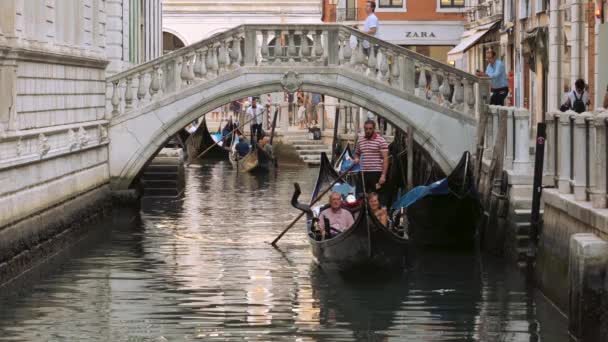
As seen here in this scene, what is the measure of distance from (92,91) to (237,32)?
68.1 inches

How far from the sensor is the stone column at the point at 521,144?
1463 cm

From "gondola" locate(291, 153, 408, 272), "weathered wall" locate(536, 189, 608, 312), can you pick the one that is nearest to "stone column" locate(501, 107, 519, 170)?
"gondola" locate(291, 153, 408, 272)

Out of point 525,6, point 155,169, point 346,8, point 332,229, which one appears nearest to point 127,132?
point 155,169

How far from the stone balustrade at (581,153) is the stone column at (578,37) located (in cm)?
718

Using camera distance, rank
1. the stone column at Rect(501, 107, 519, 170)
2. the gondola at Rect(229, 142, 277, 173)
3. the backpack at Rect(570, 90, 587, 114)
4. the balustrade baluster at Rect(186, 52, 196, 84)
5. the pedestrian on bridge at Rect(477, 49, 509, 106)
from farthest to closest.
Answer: the gondola at Rect(229, 142, 277, 173)
the balustrade baluster at Rect(186, 52, 196, 84)
the pedestrian on bridge at Rect(477, 49, 509, 106)
the backpack at Rect(570, 90, 587, 114)
the stone column at Rect(501, 107, 519, 170)

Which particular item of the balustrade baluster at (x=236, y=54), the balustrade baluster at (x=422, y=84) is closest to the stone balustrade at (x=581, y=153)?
the balustrade baluster at (x=422, y=84)

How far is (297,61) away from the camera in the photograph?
1841 centimetres

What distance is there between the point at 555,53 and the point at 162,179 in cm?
523

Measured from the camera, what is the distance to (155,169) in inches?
872

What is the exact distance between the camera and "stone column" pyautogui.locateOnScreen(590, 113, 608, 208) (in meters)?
10.7

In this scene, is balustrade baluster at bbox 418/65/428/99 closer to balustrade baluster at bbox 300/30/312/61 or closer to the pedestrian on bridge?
the pedestrian on bridge

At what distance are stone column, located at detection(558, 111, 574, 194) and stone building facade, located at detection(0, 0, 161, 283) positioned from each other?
A: 4.03 metres

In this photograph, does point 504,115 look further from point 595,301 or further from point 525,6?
point 525,6

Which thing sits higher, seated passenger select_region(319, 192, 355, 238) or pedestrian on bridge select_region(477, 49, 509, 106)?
pedestrian on bridge select_region(477, 49, 509, 106)
